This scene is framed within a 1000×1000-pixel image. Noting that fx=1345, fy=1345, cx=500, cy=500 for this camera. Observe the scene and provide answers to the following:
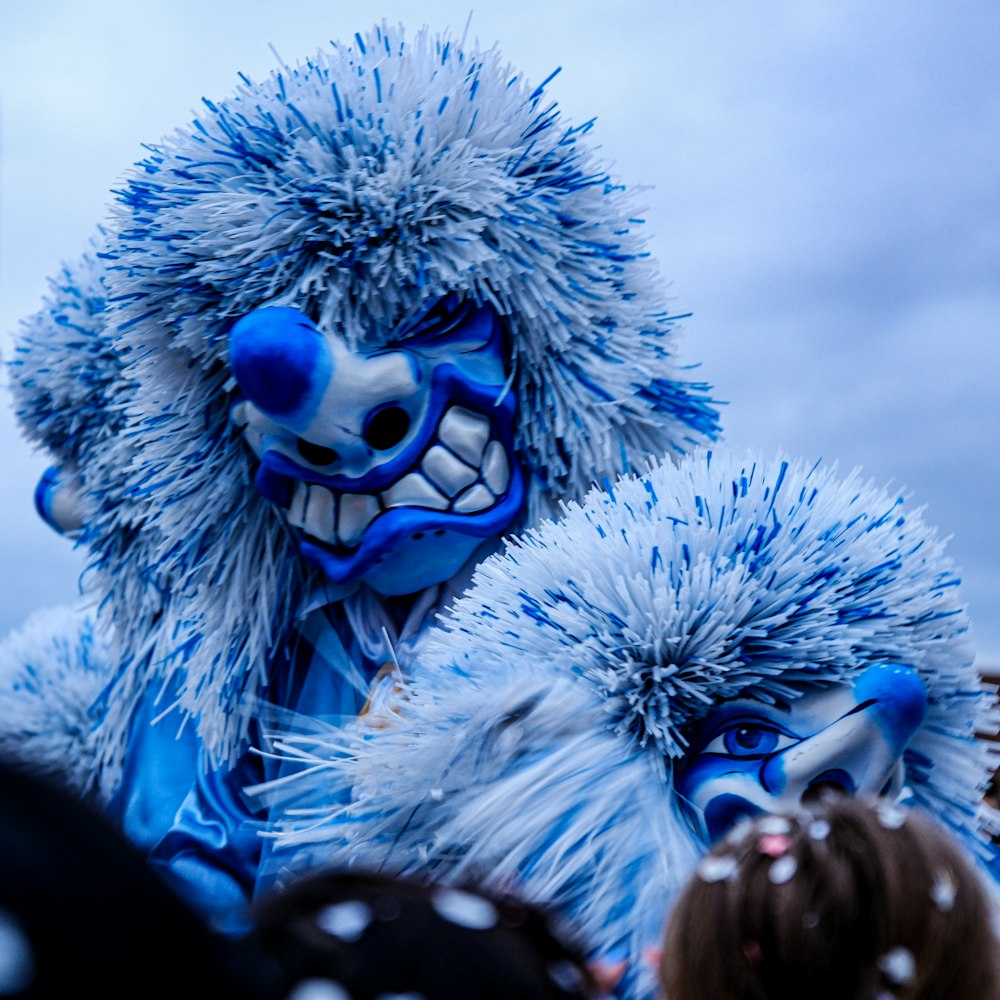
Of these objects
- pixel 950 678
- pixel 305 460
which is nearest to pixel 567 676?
pixel 950 678

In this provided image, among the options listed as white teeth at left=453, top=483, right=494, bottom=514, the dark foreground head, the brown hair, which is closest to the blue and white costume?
white teeth at left=453, top=483, right=494, bottom=514

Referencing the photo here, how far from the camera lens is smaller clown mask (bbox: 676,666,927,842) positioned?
0.90m

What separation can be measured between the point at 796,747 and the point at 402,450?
1.47 ft

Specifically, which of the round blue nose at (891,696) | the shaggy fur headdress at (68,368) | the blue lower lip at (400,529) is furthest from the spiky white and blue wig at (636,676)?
the shaggy fur headdress at (68,368)

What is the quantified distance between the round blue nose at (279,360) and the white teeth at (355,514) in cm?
10

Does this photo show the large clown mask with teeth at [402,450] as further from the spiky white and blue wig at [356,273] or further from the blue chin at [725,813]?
the blue chin at [725,813]

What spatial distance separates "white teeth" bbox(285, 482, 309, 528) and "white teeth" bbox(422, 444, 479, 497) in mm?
117

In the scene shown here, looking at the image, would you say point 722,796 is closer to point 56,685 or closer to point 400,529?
point 400,529

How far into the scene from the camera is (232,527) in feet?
4.20

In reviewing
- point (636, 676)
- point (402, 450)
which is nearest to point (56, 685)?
point (402, 450)

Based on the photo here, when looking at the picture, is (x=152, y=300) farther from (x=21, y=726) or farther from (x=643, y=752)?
(x=21, y=726)

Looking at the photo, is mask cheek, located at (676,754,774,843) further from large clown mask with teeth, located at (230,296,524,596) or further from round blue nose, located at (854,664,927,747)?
large clown mask with teeth, located at (230,296,524,596)

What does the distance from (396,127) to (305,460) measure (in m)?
0.30

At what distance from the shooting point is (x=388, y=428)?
1.19 metres
